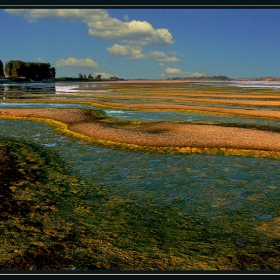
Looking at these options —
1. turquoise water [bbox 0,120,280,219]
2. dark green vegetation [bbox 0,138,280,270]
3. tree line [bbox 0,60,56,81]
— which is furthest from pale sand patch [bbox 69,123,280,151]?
tree line [bbox 0,60,56,81]

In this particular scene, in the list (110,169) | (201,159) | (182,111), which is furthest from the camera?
(182,111)

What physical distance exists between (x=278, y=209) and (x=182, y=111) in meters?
26.3

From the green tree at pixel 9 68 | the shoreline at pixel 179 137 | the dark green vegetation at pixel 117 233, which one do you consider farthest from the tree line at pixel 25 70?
the dark green vegetation at pixel 117 233

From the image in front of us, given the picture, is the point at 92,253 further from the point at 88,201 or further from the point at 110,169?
the point at 110,169

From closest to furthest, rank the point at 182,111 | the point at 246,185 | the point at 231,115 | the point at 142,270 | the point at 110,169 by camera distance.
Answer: the point at 142,270 → the point at 246,185 → the point at 110,169 → the point at 231,115 → the point at 182,111

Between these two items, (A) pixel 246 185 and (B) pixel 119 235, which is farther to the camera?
(A) pixel 246 185

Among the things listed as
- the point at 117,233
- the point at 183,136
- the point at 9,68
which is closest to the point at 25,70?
the point at 9,68

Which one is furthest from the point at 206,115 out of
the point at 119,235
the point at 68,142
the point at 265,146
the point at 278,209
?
the point at 119,235

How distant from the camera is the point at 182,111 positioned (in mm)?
35500

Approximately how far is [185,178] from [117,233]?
4987 mm

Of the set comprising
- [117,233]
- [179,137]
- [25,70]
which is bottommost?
[117,233]

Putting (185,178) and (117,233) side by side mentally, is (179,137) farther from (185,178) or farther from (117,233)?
(117,233)

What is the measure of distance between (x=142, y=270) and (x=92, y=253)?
1281 mm

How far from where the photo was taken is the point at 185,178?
12.5m
